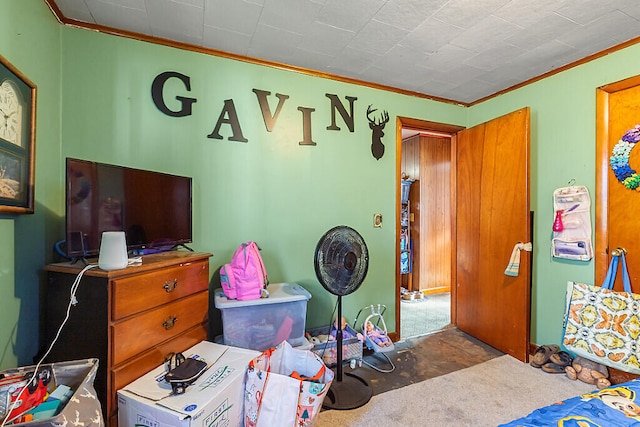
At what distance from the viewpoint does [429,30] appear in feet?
6.05

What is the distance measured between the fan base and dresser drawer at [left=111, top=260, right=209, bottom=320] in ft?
3.43

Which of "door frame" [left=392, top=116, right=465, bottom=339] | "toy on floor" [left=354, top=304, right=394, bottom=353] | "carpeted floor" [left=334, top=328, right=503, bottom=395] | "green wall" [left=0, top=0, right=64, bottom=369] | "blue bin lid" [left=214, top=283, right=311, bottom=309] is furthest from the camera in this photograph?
"door frame" [left=392, top=116, right=465, bottom=339]

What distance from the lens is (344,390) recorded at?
195cm

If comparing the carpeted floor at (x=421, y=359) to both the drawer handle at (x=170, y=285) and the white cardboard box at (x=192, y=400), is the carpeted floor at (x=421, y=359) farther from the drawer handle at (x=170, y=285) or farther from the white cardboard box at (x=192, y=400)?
the drawer handle at (x=170, y=285)

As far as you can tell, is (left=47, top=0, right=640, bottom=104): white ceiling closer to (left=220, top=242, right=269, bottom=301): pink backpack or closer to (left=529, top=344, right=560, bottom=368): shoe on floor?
(left=220, top=242, right=269, bottom=301): pink backpack

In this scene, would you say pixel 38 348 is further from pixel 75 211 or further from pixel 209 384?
pixel 209 384

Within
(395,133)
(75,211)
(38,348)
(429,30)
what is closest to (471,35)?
(429,30)

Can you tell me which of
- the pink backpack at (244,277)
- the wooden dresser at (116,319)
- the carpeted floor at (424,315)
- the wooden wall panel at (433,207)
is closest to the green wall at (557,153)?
the carpeted floor at (424,315)

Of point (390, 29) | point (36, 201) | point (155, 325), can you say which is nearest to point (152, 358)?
point (155, 325)

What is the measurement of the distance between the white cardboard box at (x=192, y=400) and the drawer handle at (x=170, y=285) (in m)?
0.36

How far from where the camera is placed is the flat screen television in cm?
128

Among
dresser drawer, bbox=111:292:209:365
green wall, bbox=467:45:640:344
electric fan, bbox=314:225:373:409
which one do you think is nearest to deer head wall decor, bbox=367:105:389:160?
electric fan, bbox=314:225:373:409

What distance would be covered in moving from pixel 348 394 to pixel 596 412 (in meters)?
1.30

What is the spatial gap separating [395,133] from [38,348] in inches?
112
